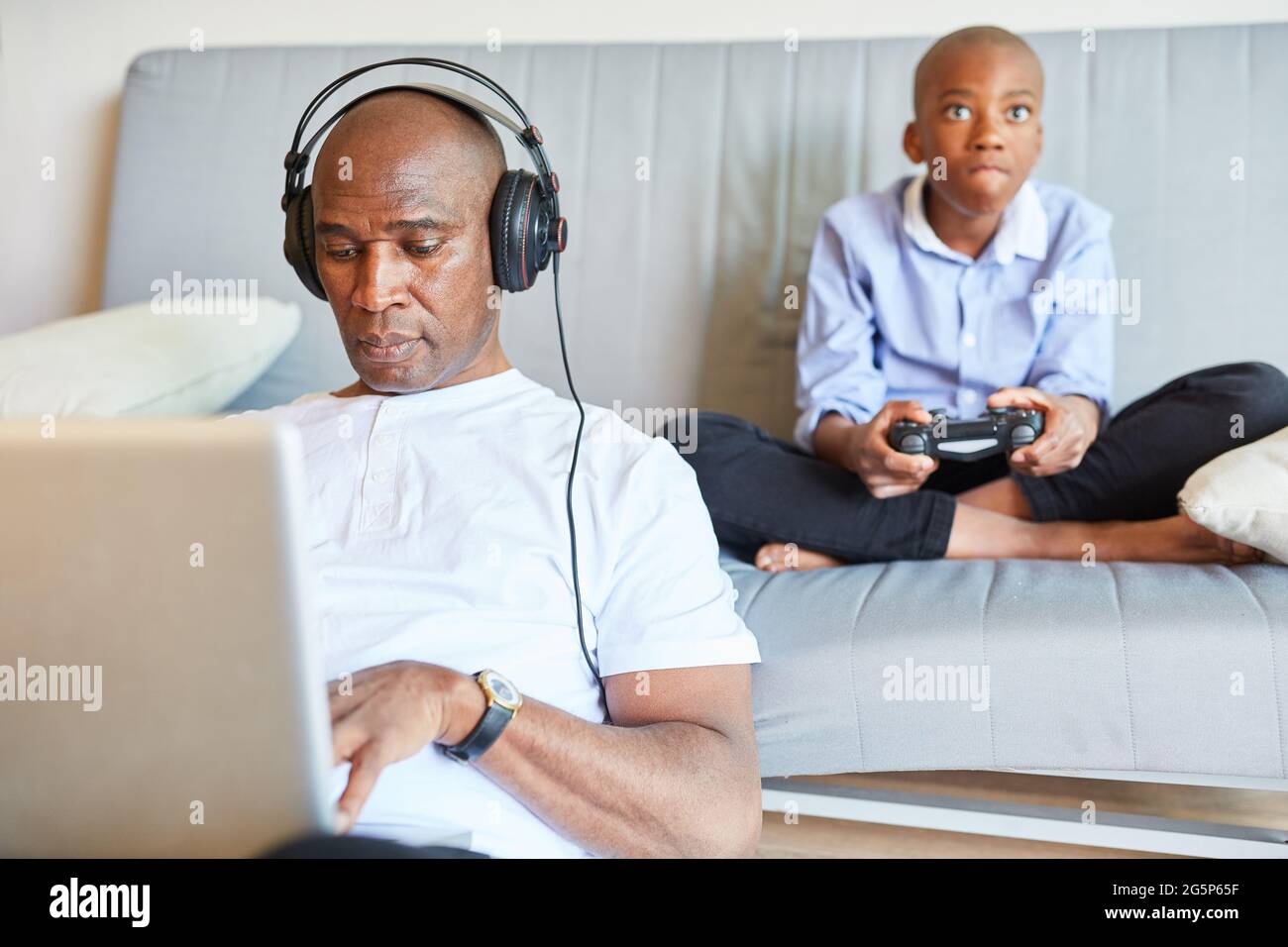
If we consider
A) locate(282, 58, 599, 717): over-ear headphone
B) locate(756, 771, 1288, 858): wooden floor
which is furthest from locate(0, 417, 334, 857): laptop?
locate(756, 771, 1288, 858): wooden floor

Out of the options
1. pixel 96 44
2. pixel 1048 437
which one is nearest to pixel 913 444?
pixel 1048 437

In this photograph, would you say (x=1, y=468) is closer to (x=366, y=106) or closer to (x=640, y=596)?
(x=640, y=596)

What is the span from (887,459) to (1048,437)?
186 millimetres

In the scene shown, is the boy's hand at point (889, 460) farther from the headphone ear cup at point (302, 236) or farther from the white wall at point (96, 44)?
the white wall at point (96, 44)

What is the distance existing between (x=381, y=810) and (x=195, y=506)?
0.34 metres

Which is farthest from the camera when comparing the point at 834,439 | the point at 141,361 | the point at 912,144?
the point at 912,144

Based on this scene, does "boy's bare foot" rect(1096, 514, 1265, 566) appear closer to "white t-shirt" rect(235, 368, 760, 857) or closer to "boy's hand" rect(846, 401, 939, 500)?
"boy's hand" rect(846, 401, 939, 500)

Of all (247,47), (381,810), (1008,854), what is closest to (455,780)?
(381,810)

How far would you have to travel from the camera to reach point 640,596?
853mm

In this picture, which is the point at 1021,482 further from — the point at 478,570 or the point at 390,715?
the point at 390,715

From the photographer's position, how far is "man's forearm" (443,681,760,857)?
0.74 meters

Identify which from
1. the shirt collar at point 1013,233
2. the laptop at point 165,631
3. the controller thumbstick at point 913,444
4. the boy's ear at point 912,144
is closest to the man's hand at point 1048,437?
the controller thumbstick at point 913,444

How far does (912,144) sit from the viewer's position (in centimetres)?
171
